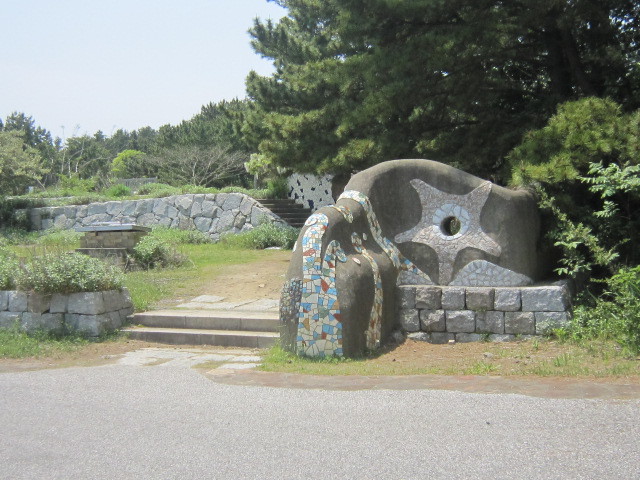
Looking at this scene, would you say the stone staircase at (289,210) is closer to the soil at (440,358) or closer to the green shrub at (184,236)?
the green shrub at (184,236)

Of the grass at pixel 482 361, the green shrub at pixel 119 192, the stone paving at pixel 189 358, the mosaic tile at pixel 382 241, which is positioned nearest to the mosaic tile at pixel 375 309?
the grass at pixel 482 361

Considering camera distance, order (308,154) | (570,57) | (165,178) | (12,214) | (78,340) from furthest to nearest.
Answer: (165,178) → (12,214) → (308,154) → (570,57) → (78,340)

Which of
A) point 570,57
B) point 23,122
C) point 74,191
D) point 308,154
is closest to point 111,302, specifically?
point 308,154

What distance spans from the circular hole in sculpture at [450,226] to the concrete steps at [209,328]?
2.60 m

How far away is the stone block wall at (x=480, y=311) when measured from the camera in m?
7.85

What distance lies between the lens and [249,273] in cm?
1284

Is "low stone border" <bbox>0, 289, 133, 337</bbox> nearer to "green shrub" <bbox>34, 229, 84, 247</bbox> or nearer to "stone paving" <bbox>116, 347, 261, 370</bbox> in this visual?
"stone paving" <bbox>116, 347, 261, 370</bbox>

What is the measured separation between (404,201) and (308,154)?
409cm

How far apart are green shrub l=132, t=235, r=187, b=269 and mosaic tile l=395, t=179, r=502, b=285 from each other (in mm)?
6661

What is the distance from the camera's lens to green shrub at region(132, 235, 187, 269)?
13.3 metres

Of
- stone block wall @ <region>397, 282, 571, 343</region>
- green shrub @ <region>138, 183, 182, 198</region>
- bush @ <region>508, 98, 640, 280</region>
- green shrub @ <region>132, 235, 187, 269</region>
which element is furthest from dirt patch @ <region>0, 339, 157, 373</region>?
green shrub @ <region>138, 183, 182, 198</region>

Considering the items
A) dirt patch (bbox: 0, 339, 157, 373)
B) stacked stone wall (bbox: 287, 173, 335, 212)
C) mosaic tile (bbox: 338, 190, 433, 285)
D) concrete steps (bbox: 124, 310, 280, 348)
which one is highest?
stacked stone wall (bbox: 287, 173, 335, 212)

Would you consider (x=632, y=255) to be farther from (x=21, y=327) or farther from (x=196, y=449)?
(x=21, y=327)

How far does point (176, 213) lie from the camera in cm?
2100
